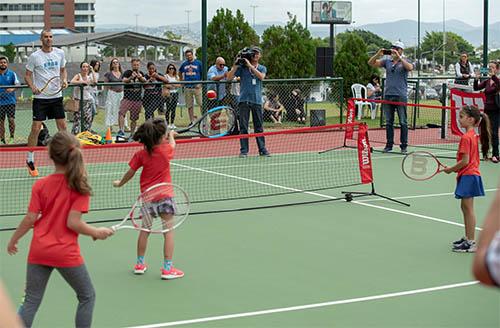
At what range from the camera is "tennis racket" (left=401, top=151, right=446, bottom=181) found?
7.94 m

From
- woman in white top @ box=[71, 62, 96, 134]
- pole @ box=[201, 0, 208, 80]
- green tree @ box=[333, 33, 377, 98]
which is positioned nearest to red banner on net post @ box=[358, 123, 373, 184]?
woman in white top @ box=[71, 62, 96, 134]

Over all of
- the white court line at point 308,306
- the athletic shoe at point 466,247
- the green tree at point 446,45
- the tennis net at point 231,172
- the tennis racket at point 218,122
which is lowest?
the white court line at point 308,306

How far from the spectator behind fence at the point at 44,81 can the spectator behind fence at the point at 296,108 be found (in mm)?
7409

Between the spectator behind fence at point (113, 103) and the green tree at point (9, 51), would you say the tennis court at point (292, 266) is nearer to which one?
the spectator behind fence at point (113, 103)

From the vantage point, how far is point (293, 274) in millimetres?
6727

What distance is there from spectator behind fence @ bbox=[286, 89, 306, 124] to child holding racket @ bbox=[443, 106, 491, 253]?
11409mm

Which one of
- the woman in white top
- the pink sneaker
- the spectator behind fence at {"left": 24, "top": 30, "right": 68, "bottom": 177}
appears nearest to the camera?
the pink sneaker

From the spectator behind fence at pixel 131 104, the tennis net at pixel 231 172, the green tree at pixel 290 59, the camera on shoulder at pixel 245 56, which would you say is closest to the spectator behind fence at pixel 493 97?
the tennis net at pixel 231 172

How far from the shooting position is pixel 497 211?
1.87 m

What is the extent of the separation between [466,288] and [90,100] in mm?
10841

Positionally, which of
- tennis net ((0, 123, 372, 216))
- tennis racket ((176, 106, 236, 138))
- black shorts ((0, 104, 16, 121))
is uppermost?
black shorts ((0, 104, 16, 121))

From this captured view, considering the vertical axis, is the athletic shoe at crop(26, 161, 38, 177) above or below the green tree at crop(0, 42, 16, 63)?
below

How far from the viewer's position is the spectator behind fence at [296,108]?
61.9ft

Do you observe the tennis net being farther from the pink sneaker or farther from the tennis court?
the pink sneaker
